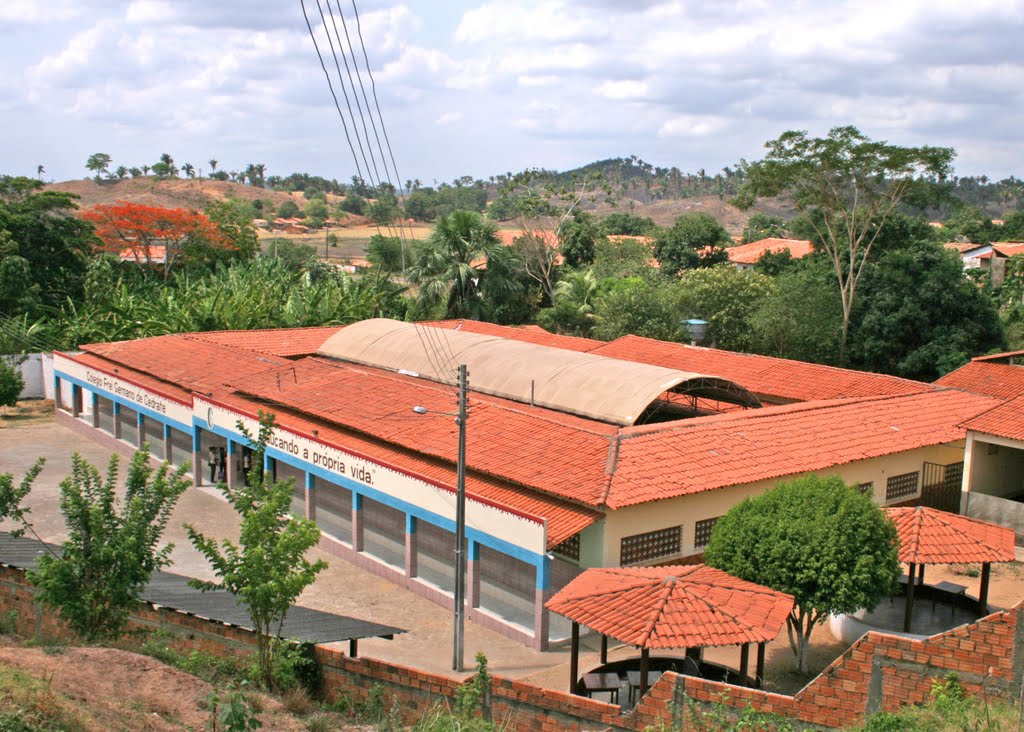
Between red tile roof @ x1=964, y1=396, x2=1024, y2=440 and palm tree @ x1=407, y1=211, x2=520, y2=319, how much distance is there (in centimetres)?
2870

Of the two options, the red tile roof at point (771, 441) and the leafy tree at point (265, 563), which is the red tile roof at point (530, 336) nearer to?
the red tile roof at point (771, 441)

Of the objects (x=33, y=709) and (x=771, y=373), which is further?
(x=771, y=373)

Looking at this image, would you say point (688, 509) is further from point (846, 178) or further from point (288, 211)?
point (288, 211)

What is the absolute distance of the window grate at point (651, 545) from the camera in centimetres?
1925

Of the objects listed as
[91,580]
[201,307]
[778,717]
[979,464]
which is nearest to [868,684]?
[778,717]

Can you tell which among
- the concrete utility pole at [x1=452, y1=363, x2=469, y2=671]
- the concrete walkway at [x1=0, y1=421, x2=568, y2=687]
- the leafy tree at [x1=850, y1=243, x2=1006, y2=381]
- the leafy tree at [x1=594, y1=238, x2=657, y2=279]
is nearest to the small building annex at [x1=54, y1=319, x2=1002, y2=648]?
the concrete walkway at [x1=0, y1=421, x2=568, y2=687]

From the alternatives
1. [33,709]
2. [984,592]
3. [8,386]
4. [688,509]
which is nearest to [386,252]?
[8,386]

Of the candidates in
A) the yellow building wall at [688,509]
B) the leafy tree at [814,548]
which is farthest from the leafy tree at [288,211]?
the leafy tree at [814,548]

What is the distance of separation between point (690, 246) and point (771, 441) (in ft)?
154

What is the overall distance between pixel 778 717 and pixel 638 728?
177cm

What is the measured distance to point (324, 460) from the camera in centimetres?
2464

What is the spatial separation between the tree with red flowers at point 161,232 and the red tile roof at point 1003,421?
152 ft

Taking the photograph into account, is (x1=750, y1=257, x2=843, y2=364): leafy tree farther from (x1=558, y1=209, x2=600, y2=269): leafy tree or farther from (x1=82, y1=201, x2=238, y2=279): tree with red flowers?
(x1=82, y1=201, x2=238, y2=279): tree with red flowers

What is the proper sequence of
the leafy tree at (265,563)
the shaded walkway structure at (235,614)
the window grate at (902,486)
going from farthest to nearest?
the window grate at (902,486)
the shaded walkway structure at (235,614)
the leafy tree at (265,563)
